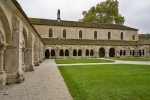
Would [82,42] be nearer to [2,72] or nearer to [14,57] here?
[14,57]

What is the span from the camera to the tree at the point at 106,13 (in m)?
46.7

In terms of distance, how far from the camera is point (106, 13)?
1861 inches

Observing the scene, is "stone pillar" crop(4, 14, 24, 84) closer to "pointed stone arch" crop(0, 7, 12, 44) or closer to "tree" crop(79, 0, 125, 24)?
"pointed stone arch" crop(0, 7, 12, 44)

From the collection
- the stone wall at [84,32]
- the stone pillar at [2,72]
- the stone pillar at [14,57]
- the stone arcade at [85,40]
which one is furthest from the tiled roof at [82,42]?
the stone pillar at [2,72]

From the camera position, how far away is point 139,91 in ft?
19.0

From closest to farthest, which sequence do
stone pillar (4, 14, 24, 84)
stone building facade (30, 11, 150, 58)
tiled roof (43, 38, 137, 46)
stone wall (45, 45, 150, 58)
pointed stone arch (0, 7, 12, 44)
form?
pointed stone arch (0, 7, 12, 44) < stone pillar (4, 14, 24, 84) < stone wall (45, 45, 150, 58) < tiled roof (43, 38, 137, 46) < stone building facade (30, 11, 150, 58)

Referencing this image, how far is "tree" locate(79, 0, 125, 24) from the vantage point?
4669 cm

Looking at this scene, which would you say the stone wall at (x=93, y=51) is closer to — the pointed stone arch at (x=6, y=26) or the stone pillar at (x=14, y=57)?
the stone pillar at (x=14, y=57)

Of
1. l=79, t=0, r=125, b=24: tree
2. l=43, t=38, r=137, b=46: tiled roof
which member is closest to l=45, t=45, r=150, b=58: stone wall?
l=43, t=38, r=137, b=46: tiled roof

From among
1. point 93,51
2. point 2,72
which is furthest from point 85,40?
point 2,72

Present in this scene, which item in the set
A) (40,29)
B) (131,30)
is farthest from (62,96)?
(131,30)

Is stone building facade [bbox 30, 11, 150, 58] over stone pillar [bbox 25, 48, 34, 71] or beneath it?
over

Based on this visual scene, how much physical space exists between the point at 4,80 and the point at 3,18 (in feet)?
8.45

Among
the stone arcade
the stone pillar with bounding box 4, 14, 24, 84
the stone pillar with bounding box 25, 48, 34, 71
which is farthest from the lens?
the stone arcade
